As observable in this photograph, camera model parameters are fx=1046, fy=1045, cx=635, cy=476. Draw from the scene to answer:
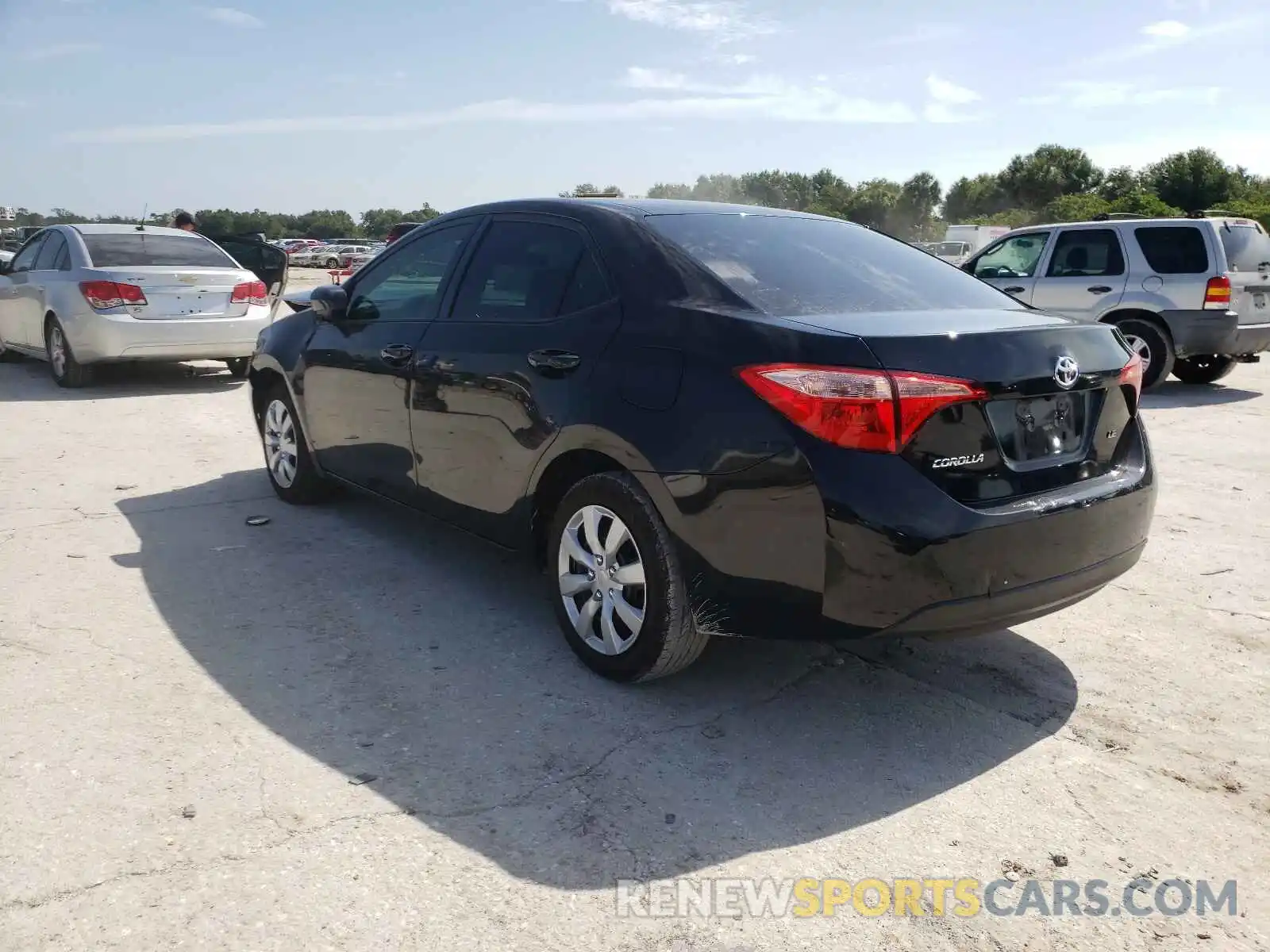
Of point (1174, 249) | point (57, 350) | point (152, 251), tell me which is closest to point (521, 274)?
point (152, 251)

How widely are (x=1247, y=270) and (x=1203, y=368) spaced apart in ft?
4.96

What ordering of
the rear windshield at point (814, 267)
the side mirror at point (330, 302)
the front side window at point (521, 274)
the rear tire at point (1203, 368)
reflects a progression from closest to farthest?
the rear windshield at point (814, 267) < the front side window at point (521, 274) < the side mirror at point (330, 302) < the rear tire at point (1203, 368)

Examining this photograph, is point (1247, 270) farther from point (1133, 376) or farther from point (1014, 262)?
point (1133, 376)

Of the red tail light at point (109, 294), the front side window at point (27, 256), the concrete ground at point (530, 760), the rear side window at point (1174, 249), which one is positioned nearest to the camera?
the concrete ground at point (530, 760)

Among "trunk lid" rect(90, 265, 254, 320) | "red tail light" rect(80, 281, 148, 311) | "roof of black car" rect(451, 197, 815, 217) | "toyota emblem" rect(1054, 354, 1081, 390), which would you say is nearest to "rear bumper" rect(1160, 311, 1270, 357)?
"roof of black car" rect(451, 197, 815, 217)

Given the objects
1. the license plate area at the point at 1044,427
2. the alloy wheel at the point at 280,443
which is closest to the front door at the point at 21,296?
the alloy wheel at the point at 280,443

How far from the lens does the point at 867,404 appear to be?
2934 millimetres

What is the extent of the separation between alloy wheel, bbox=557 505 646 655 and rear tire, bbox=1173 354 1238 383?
9658 mm

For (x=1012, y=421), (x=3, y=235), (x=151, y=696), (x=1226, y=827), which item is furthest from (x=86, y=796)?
(x=3, y=235)

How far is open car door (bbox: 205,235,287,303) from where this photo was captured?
13125 millimetres

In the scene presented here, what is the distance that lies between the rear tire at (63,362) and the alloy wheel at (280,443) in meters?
5.07

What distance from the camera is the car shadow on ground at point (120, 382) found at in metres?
10.1

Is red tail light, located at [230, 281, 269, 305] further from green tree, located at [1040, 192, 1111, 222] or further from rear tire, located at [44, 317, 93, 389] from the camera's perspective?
green tree, located at [1040, 192, 1111, 222]

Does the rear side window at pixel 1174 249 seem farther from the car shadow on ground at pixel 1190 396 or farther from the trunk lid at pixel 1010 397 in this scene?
the trunk lid at pixel 1010 397
